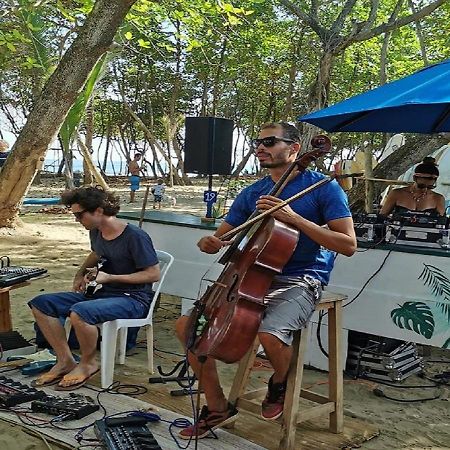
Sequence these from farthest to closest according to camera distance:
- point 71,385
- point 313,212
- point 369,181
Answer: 1. point 369,181
2. point 71,385
3. point 313,212

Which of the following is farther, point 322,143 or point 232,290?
point 322,143

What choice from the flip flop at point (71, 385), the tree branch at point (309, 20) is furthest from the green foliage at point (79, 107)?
the flip flop at point (71, 385)

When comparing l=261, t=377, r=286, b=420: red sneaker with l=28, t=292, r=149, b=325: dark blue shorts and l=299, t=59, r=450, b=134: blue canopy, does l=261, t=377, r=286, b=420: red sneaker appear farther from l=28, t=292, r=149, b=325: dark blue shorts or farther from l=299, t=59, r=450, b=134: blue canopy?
l=299, t=59, r=450, b=134: blue canopy

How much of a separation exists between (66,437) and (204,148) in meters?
3.06

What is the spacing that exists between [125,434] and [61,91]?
5401mm

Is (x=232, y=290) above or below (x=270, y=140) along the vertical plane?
below

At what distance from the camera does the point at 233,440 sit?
326 centimetres

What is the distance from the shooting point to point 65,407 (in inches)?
137

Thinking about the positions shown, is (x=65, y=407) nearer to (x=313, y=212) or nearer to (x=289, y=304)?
(x=289, y=304)

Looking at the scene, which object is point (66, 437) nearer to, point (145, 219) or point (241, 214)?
point (241, 214)

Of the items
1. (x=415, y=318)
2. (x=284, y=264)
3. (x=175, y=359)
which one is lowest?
(x=175, y=359)

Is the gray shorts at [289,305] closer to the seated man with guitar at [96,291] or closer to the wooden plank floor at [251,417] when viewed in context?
the wooden plank floor at [251,417]

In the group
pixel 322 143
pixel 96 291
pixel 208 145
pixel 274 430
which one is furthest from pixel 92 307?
pixel 208 145

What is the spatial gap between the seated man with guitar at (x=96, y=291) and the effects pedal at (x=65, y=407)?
291 millimetres
